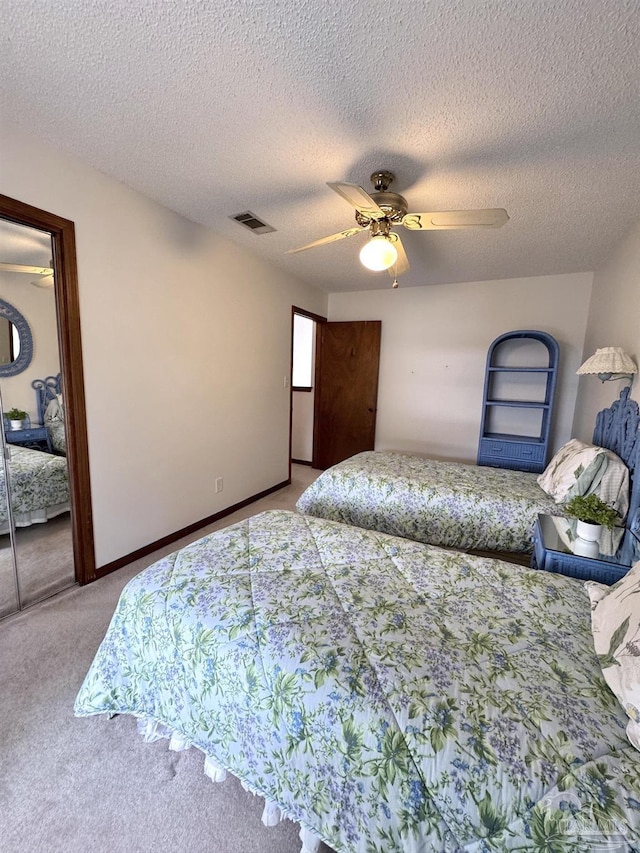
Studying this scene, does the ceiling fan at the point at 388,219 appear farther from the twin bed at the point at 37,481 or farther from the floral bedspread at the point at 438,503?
the twin bed at the point at 37,481

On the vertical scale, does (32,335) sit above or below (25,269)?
below

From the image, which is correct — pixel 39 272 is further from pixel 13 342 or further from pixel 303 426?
pixel 303 426

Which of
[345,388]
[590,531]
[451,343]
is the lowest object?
[590,531]

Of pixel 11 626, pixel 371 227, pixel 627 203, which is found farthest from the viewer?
pixel 627 203

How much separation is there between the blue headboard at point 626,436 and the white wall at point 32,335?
3210mm

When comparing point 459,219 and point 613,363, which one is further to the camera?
point 613,363

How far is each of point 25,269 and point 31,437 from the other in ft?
3.00

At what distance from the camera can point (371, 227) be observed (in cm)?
208

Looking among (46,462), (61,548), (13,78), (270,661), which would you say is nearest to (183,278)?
(13,78)

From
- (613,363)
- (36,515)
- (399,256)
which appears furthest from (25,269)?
(613,363)

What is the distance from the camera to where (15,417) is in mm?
1977

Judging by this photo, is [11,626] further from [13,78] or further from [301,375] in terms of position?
[301,375]

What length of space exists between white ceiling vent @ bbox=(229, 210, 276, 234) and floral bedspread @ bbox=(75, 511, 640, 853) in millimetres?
2288

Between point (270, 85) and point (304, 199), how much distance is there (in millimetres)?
903
